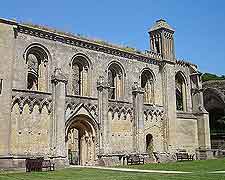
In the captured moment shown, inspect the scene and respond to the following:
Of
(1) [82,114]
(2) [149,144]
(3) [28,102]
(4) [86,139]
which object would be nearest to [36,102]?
(3) [28,102]

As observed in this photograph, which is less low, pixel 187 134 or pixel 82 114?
pixel 82 114

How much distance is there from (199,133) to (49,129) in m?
16.6

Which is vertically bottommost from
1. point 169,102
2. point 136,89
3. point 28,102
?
point 28,102

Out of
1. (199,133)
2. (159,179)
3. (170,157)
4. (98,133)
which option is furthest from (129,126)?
(159,179)

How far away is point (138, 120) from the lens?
1107 inches

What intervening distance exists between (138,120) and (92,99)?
467 cm

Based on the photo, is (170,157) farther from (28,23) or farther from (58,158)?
(28,23)

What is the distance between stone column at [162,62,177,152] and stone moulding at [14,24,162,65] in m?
1.18

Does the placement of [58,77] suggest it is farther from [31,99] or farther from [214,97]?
[214,97]

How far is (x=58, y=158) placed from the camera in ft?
74.2

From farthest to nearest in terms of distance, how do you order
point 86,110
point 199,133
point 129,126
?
point 199,133, point 129,126, point 86,110

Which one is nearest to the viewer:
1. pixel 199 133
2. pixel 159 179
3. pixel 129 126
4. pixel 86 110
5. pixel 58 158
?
pixel 159 179

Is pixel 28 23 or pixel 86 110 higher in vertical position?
pixel 28 23

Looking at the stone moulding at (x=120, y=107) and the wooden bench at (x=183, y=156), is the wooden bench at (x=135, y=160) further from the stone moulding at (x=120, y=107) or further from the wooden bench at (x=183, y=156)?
the wooden bench at (x=183, y=156)
